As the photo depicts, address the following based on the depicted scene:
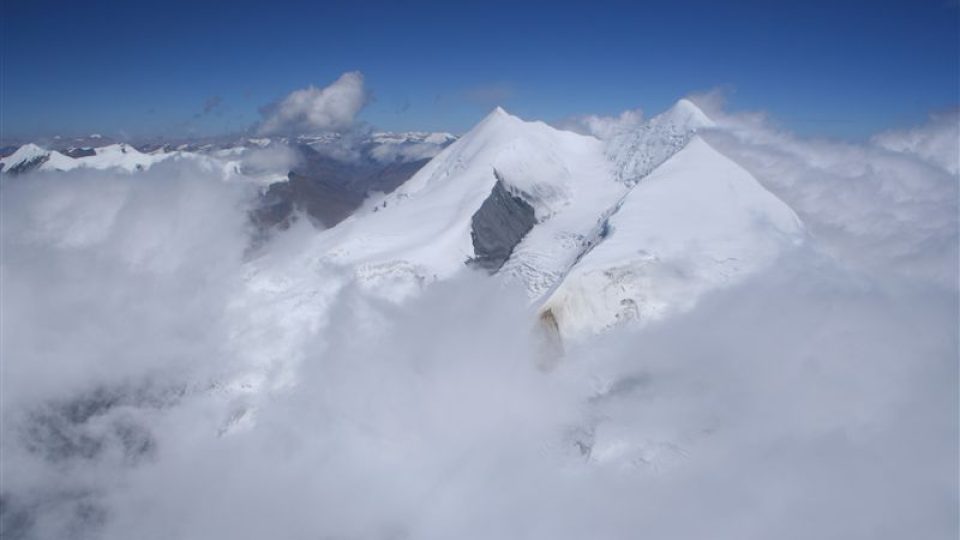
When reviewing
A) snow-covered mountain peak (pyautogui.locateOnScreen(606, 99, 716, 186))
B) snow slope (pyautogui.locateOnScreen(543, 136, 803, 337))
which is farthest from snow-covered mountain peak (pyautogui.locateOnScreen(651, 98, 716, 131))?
snow slope (pyautogui.locateOnScreen(543, 136, 803, 337))

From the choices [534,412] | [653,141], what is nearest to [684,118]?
[653,141]

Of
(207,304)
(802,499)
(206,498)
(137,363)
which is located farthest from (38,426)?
(802,499)

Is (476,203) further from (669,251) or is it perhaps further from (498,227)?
(669,251)

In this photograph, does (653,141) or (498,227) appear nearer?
(498,227)

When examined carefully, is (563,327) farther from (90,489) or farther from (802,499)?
(90,489)

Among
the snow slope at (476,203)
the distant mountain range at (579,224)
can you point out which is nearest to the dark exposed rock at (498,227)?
the distant mountain range at (579,224)

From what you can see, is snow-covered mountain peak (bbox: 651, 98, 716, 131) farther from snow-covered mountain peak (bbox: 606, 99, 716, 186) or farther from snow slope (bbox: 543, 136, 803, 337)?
snow slope (bbox: 543, 136, 803, 337)

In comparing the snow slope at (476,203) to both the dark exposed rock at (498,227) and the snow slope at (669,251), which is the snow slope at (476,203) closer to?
the dark exposed rock at (498,227)
